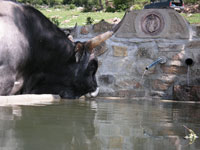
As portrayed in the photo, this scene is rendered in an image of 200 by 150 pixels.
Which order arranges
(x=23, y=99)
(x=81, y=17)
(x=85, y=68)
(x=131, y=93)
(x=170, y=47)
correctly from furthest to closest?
(x=81, y=17)
(x=131, y=93)
(x=170, y=47)
(x=85, y=68)
(x=23, y=99)

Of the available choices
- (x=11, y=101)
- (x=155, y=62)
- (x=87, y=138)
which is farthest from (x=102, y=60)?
(x=87, y=138)

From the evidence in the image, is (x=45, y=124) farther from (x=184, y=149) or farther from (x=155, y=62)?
(x=155, y=62)

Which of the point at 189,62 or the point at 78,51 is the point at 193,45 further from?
the point at 78,51

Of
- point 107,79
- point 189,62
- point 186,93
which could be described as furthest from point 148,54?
point 186,93

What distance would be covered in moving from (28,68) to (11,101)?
3.28 feet

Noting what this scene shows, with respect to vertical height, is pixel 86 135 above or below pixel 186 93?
above

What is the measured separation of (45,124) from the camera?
2.23m

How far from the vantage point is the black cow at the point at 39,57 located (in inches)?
166

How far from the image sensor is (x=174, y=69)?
23.3 feet

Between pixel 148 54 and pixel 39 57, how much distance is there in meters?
3.12

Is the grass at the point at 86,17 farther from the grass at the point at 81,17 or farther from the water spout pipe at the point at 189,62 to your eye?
the water spout pipe at the point at 189,62

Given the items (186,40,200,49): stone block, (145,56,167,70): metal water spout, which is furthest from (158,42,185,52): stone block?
(145,56,167,70): metal water spout

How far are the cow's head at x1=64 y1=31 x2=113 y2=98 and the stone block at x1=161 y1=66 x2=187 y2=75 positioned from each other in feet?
6.92

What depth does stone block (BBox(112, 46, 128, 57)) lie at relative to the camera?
294 inches
